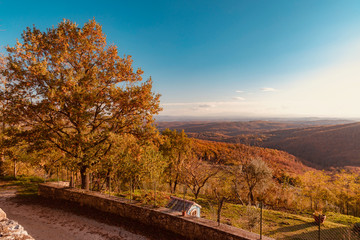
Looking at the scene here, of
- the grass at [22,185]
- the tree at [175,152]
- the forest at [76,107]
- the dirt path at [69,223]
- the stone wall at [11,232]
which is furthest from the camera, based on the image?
the tree at [175,152]

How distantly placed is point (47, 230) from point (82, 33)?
10.6 m

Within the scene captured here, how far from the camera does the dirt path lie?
6.80 metres

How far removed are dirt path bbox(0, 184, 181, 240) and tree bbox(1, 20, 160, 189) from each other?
7.50 feet

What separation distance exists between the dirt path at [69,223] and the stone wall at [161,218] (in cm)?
29

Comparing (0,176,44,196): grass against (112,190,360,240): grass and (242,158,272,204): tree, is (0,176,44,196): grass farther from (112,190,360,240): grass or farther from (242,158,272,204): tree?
(242,158,272,204): tree

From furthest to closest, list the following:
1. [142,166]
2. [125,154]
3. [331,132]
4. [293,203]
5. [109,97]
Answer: [331,132] → [293,203] → [142,166] → [125,154] → [109,97]

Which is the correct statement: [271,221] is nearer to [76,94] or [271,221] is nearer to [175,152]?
[175,152]

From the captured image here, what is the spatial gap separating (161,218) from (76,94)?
747 cm

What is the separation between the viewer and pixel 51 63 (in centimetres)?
930

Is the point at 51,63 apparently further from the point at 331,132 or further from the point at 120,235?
the point at 331,132

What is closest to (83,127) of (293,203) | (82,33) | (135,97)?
(135,97)

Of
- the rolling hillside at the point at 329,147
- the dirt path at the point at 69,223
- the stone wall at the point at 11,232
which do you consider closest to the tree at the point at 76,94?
the dirt path at the point at 69,223

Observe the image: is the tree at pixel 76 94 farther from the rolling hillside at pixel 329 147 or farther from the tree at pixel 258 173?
the rolling hillside at pixel 329 147

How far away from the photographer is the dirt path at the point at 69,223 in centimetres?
680
